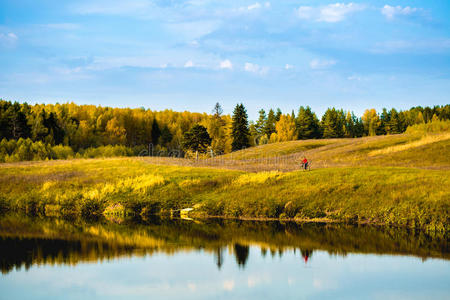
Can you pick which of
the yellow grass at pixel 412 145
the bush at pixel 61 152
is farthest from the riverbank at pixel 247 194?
the bush at pixel 61 152

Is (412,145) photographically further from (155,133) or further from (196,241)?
(155,133)

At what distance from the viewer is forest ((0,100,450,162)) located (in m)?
106

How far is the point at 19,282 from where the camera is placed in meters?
18.0

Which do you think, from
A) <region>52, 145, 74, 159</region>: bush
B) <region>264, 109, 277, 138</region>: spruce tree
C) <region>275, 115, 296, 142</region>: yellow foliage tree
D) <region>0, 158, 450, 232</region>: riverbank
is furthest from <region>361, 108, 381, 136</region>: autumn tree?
<region>0, 158, 450, 232</region>: riverbank

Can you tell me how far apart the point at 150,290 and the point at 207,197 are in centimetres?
1840

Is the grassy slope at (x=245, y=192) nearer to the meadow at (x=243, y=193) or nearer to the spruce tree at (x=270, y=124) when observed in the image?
the meadow at (x=243, y=193)

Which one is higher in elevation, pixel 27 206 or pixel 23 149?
pixel 23 149

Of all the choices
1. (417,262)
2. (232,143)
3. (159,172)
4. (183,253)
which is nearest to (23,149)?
(232,143)

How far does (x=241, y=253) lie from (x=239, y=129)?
322 feet

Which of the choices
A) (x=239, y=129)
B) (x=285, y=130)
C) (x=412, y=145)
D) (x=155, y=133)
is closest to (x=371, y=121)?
(x=285, y=130)

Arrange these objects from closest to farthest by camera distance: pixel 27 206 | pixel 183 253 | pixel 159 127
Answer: pixel 183 253
pixel 27 206
pixel 159 127

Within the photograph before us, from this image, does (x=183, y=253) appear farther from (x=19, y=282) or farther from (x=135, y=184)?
(x=135, y=184)

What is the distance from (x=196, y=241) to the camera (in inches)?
1002

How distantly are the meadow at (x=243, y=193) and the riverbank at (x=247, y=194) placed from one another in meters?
0.06
